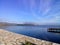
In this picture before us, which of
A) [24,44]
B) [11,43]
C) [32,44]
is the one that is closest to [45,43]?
[32,44]

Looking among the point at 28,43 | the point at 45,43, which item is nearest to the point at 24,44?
the point at 28,43

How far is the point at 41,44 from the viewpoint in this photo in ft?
20.2

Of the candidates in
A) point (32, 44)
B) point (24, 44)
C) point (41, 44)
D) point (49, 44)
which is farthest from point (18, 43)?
point (49, 44)

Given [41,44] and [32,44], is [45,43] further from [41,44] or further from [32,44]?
[32,44]

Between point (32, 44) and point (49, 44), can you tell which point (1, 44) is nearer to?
point (32, 44)

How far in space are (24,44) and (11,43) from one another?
0.69 metres

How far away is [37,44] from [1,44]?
186cm

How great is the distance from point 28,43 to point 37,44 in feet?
1.58

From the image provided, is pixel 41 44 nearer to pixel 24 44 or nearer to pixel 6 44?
pixel 24 44

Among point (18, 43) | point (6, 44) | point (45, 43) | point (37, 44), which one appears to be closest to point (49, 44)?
point (45, 43)

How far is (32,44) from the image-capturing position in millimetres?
6137

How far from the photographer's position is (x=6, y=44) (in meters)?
6.11

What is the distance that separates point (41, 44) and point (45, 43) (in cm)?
28

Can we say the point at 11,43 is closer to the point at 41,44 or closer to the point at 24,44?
the point at 24,44
